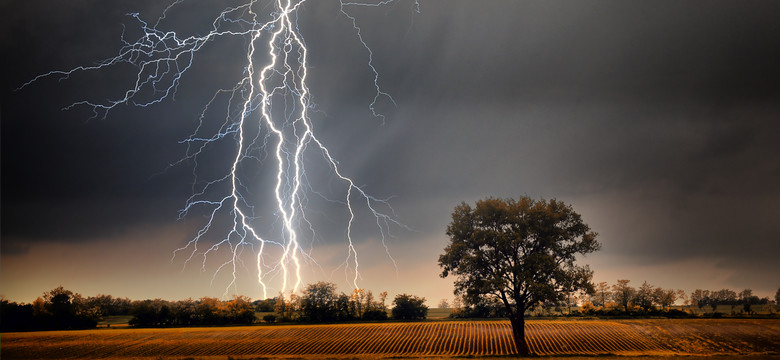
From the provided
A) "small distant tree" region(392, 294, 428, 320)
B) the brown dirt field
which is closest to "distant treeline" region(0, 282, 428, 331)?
"small distant tree" region(392, 294, 428, 320)

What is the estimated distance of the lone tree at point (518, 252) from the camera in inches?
1131

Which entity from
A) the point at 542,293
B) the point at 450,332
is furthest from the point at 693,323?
the point at 542,293

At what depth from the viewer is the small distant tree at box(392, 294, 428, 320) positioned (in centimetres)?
6183

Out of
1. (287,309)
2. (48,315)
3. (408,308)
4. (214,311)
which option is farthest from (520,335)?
(48,315)

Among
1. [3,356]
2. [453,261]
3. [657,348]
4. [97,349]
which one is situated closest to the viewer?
[453,261]

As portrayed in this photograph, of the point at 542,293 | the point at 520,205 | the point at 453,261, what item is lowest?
the point at 542,293

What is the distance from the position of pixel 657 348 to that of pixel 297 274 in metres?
30.2

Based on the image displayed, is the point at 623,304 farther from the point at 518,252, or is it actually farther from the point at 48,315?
the point at 48,315

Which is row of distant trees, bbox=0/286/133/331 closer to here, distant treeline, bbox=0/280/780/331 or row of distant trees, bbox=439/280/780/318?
distant treeline, bbox=0/280/780/331

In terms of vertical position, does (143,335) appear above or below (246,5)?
below

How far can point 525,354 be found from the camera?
29.3 meters

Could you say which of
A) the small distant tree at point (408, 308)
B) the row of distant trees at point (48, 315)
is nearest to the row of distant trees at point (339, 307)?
the small distant tree at point (408, 308)

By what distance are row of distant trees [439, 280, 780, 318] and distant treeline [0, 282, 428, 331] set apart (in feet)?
41.0

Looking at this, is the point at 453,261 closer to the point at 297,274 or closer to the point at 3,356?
the point at 297,274
